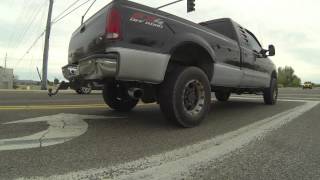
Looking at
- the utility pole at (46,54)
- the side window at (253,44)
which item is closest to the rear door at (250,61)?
the side window at (253,44)

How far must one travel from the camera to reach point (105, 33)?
16.5 feet

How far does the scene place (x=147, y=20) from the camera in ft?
16.9

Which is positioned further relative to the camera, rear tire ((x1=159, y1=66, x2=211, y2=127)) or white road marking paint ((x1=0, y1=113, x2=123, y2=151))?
rear tire ((x1=159, y1=66, x2=211, y2=127))

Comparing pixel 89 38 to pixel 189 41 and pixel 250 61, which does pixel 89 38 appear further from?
pixel 250 61

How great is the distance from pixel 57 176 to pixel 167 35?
277 centimetres

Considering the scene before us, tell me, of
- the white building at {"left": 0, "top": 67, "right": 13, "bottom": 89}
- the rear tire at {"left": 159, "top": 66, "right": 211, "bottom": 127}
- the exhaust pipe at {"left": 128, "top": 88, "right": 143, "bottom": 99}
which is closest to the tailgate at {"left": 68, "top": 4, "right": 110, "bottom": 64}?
the exhaust pipe at {"left": 128, "top": 88, "right": 143, "bottom": 99}

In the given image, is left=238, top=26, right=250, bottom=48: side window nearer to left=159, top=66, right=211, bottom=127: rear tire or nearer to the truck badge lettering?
left=159, top=66, right=211, bottom=127: rear tire

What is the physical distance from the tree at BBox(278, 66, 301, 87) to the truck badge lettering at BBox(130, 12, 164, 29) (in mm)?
138634

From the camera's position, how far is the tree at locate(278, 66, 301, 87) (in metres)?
141

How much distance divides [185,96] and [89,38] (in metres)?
1.57

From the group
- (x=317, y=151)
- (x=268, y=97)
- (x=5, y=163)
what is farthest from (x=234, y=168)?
(x=268, y=97)

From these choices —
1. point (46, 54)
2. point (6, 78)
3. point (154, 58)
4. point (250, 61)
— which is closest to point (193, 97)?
point (154, 58)

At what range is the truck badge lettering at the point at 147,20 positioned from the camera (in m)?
5.02

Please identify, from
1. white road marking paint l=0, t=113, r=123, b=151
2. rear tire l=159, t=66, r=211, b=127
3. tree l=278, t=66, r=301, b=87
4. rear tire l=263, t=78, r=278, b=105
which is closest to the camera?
white road marking paint l=0, t=113, r=123, b=151
